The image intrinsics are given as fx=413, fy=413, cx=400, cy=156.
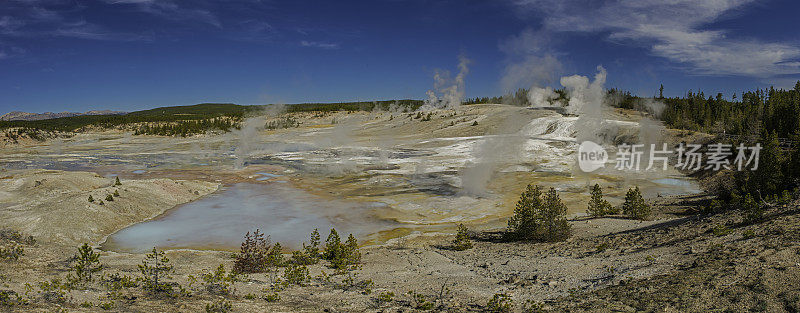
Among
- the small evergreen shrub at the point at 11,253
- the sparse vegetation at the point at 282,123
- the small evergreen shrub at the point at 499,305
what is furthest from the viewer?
the sparse vegetation at the point at 282,123

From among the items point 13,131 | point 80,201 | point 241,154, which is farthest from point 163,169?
point 13,131

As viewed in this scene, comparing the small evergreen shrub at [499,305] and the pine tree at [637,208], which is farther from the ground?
the pine tree at [637,208]

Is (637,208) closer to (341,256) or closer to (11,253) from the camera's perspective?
(341,256)

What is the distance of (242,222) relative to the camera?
19578 millimetres

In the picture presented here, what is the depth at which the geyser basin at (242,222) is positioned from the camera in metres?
16.5

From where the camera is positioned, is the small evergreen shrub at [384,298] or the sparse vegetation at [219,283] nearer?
the small evergreen shrub at [384,298]

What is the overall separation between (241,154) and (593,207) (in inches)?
1717

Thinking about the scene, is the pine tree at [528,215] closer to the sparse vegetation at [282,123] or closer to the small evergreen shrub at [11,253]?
the small evergreen shrub at [11,253]

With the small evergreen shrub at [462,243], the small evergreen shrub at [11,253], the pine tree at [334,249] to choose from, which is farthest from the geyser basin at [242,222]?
the small evergreen shrub at [462,243]

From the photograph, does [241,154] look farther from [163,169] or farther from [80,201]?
[80,201]

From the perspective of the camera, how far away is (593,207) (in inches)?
764

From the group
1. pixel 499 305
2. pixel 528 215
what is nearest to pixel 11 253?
pixel 499 305

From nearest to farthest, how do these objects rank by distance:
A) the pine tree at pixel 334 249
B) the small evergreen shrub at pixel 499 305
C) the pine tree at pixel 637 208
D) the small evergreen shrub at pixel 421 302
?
the small evergreen shrub at pixel 499 305, the small evergreen shrub at pixel 421 302, the pine tree at pixel 334 249, the pine tree at pixel 637 208

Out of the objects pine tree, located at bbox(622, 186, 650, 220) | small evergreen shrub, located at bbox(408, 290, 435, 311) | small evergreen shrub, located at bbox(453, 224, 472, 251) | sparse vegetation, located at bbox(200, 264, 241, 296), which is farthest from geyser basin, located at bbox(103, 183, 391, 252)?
pine tree, located at bbox(622, 186, 650, 220)
